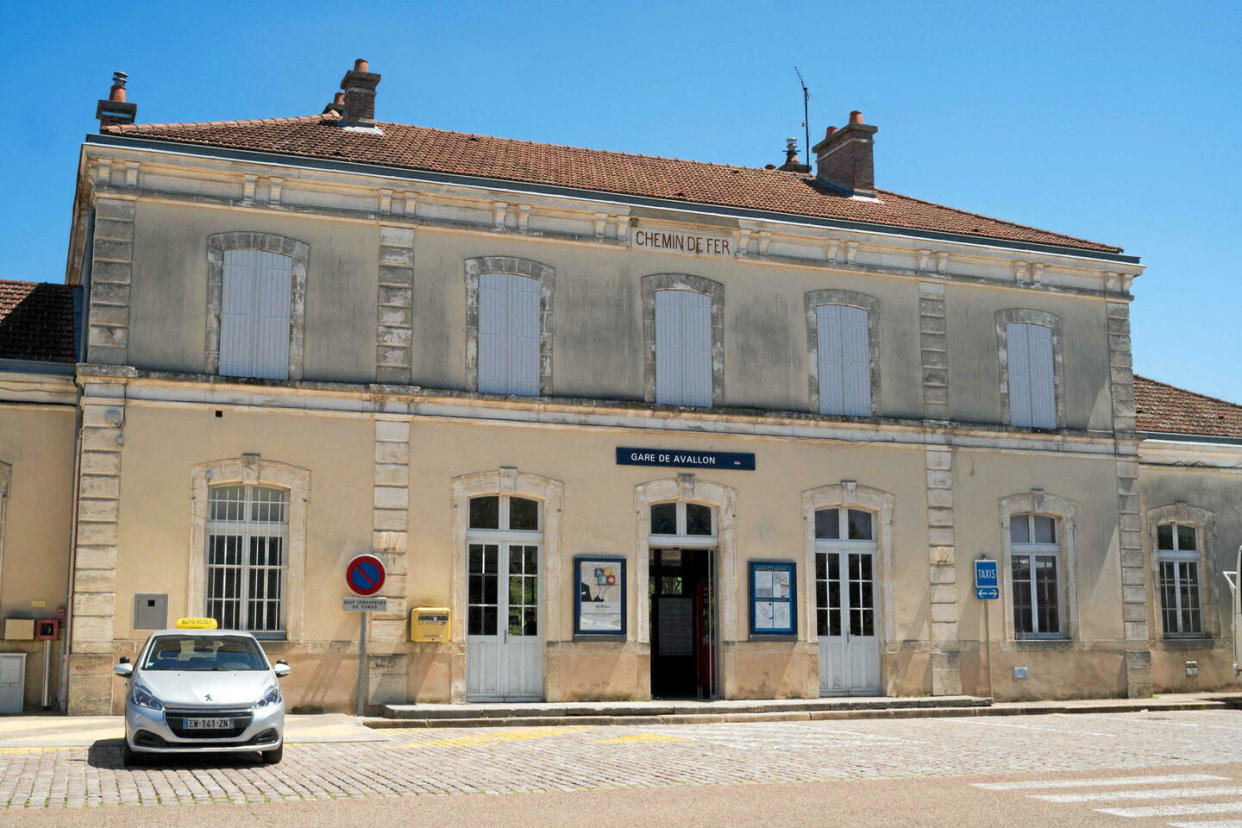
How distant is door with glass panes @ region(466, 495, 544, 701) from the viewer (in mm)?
19203

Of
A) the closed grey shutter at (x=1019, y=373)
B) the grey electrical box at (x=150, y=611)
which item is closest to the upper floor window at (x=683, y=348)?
the closed grey shutter at (x=1019, y=373)

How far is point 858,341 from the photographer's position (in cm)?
2205

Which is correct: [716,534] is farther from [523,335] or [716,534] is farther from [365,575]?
[365,575]

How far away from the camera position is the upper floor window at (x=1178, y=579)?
24.2 metres

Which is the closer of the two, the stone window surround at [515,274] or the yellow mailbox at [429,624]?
the yellow mailbox at [429,624]

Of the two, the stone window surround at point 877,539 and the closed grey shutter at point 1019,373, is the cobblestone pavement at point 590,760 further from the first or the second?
the closed grey shutter at point 1019,373

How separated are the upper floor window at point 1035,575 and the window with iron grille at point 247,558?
40.0 ft

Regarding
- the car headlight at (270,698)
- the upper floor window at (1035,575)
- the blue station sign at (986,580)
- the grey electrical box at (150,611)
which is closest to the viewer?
the car headlight at (270,698)

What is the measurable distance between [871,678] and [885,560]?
193cm

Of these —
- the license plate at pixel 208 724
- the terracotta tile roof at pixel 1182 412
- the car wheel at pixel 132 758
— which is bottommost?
the car wheel at pixel 132 758

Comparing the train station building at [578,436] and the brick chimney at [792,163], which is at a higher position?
the brick chimney at [792,163]

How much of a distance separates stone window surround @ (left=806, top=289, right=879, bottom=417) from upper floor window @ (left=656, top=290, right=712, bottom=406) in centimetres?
180

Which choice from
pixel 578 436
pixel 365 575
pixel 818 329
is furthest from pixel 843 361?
pixel 365 575

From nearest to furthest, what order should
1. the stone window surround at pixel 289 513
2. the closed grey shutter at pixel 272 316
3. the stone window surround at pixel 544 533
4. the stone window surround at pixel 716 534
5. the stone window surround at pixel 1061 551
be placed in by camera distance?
the stone window surround at pixel 289 513 → the closed grey shutter at pixel 272 316 → the stone window surround at pixel 544 533 → the stone window surround at pixel 716 534 → the stone window surround at pixel 1061 551
